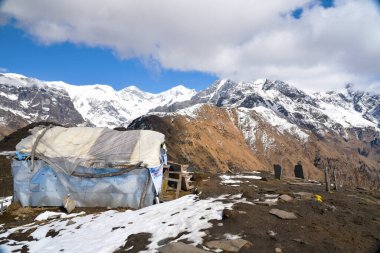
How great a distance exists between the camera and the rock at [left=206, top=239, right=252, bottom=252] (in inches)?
366

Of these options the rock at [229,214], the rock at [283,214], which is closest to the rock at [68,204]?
the rock at [229,214]

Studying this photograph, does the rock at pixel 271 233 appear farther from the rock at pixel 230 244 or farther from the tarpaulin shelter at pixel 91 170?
the tarpaulin shelter at pixel 91 170

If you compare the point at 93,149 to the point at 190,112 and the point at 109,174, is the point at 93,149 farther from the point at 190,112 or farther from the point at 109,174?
the point at 190,112

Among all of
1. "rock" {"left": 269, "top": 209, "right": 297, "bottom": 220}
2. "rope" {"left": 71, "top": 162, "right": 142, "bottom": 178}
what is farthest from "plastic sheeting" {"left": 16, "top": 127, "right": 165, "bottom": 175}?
"rock" {"left": 269, "top": 209, "right": 297, "bottom": 220}

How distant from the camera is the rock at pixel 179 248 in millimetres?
9062

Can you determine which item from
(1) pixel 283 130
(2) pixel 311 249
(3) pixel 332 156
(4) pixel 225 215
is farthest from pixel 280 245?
(3) pixel 332 156

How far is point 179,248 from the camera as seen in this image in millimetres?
9266

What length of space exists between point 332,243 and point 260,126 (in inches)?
5258

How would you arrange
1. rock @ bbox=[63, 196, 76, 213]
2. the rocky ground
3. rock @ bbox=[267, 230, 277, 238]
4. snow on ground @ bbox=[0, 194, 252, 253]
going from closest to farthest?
the rocky ground < rock @ bbox=[267, 230, 277, 238] < snow on ground @ bbox=[0, 194, 252, 253] < rock @ bbox=[63, 196, 76, 213]

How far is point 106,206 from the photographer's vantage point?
735 inches

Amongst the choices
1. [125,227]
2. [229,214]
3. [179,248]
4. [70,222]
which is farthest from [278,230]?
[70,222]

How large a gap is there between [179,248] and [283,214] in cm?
447

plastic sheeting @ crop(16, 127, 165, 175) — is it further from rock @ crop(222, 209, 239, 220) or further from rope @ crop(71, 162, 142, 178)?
rock @ crop(222, 209, 239, 220)

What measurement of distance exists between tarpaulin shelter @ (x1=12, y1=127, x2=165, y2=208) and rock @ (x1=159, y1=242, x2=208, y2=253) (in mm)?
8768
